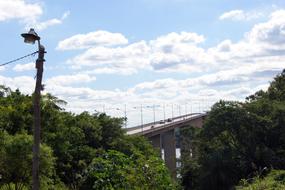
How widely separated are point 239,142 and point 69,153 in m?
15.7

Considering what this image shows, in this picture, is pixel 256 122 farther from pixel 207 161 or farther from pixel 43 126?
pixel 43 126

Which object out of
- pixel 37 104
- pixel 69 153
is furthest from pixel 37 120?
pixel 69 153

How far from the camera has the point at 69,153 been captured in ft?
104

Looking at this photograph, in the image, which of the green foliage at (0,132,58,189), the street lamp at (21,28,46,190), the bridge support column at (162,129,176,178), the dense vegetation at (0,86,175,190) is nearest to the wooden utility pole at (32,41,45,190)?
the street lamp at (21,28,46,190)

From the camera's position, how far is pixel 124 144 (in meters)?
40.7

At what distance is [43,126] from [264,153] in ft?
67.3

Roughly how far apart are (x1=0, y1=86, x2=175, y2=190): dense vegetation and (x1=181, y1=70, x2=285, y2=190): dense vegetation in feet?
17.1

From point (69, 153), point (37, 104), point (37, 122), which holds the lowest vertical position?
point (69, 153)

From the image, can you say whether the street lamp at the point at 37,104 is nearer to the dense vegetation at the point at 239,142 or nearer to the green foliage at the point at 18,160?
the green foliage at the point at 18,160

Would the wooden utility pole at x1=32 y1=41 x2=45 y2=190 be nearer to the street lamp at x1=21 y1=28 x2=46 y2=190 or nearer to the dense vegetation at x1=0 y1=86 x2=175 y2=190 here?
the street lamp at x1=21 y1=28 x2=46 y2=190

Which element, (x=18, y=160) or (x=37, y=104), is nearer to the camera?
(x=37, y=104)

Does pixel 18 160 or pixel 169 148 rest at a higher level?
pixel 18 160

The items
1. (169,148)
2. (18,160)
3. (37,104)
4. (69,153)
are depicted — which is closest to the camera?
(37,104)

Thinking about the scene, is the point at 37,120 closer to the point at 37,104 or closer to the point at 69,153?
the point at 37,104
